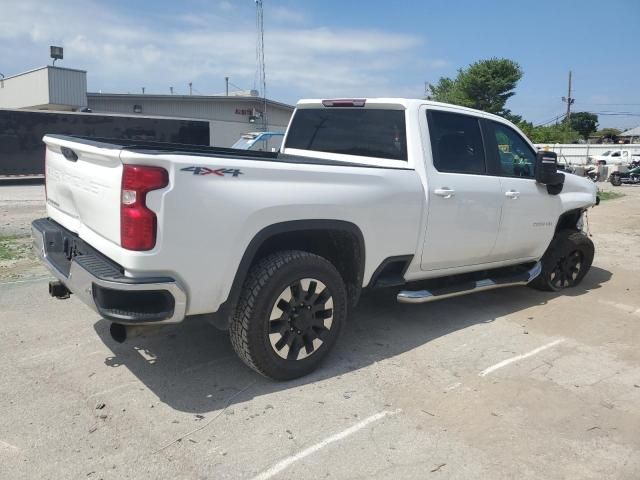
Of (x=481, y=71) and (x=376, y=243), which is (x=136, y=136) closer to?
(x=376, y=243)

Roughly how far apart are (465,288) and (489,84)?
155ft

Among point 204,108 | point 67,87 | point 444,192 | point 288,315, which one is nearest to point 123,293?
point 288,315

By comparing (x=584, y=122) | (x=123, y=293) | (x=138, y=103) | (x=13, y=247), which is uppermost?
(x=584, y=122)

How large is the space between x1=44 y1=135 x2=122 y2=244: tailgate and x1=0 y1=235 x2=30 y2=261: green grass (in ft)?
11.6

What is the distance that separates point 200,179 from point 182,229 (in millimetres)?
293

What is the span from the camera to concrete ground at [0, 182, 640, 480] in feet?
9.48

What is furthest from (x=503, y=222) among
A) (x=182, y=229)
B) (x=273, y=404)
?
(x=182, y=229)

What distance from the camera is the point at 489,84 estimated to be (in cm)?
4794

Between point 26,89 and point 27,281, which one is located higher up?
point 26,89

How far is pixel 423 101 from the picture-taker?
15.0 feet

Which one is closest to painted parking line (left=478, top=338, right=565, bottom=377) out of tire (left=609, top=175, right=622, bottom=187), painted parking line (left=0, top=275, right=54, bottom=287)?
painted parking line (left=0, top=275, right=54, bottom=287)

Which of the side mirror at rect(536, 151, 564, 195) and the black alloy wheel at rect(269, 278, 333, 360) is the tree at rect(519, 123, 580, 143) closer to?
the side mirror at rect(536, 151, 564, 195)

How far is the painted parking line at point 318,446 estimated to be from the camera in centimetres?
279

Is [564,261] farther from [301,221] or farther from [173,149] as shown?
[173,149]
